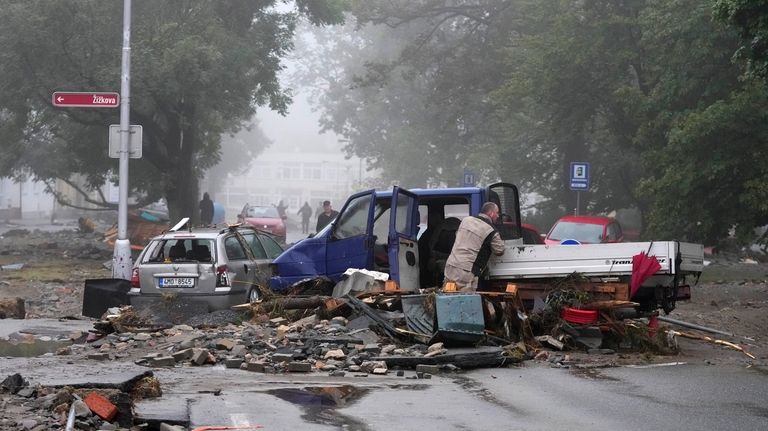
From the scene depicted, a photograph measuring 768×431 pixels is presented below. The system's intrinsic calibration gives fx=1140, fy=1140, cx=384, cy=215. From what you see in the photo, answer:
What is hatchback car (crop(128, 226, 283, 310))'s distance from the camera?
55.0ft

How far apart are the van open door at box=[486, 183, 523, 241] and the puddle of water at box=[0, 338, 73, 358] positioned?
19.8 feet

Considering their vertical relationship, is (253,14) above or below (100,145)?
above

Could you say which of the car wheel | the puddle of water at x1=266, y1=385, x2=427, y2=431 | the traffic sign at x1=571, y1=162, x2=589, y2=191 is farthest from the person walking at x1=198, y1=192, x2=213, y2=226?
the puddle of water at x1=266, y1=385, x2=427, y2=431

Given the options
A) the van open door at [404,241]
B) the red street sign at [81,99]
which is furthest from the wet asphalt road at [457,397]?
the red street sign at [81,99]

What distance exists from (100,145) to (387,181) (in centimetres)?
5086

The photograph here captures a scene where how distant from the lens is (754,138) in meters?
23.1

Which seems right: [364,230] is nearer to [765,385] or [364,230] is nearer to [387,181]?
[765,385]

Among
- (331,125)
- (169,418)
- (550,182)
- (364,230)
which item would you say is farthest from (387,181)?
(169,418)

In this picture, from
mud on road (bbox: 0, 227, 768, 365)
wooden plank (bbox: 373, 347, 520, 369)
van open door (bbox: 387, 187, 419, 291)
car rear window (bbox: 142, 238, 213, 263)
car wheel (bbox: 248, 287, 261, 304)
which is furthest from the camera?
car wheel (bbox: 248, 287, 261, 304)

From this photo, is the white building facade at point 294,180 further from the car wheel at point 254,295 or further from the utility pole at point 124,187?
the car wheel at point 254,295

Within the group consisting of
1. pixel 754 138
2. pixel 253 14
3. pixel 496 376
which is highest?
pixel 253 14

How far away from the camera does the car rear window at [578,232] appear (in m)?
29.0

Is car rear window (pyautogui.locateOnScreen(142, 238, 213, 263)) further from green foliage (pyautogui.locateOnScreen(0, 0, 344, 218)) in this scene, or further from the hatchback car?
green foliage (pyautogui.locateOnScreen(0, 0, 344, 218))

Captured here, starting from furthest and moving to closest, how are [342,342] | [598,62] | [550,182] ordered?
[550,182] < [598,62] < [342,342]
